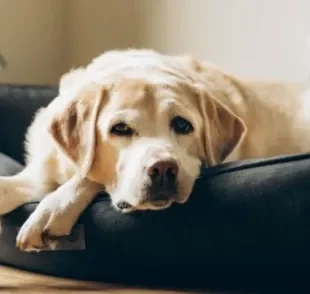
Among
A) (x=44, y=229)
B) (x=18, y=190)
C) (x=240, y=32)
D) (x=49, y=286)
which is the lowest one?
(x=49, y=286)

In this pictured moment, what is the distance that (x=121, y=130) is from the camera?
1.78 metres

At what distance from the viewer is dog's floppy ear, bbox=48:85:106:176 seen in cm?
183

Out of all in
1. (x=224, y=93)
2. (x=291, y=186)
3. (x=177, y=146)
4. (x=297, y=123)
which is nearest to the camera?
(x=291, y=186)

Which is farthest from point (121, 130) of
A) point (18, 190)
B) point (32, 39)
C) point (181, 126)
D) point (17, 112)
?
point (32, 39)

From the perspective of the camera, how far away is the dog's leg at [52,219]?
1750 mm

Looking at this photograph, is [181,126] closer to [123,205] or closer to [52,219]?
[123,205]

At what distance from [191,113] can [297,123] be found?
0.64 meters

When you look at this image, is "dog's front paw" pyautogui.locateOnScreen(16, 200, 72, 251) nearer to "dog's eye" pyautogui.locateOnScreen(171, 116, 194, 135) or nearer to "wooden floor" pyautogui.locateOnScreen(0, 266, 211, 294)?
"wooden floor" pyautogui.locateOnScreen(0, 266, 211, 294)

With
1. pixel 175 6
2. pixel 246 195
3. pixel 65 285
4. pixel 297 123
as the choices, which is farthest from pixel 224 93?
pixel 175 6

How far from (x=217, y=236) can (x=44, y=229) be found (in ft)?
1.34

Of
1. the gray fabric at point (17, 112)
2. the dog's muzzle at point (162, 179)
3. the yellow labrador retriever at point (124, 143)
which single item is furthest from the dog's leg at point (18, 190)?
the gray fabric at point (17, 112)

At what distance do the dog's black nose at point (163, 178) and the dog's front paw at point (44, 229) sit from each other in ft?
0.79

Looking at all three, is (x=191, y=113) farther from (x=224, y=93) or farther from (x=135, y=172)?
(x=224, y=93)

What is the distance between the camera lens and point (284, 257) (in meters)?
1.65
